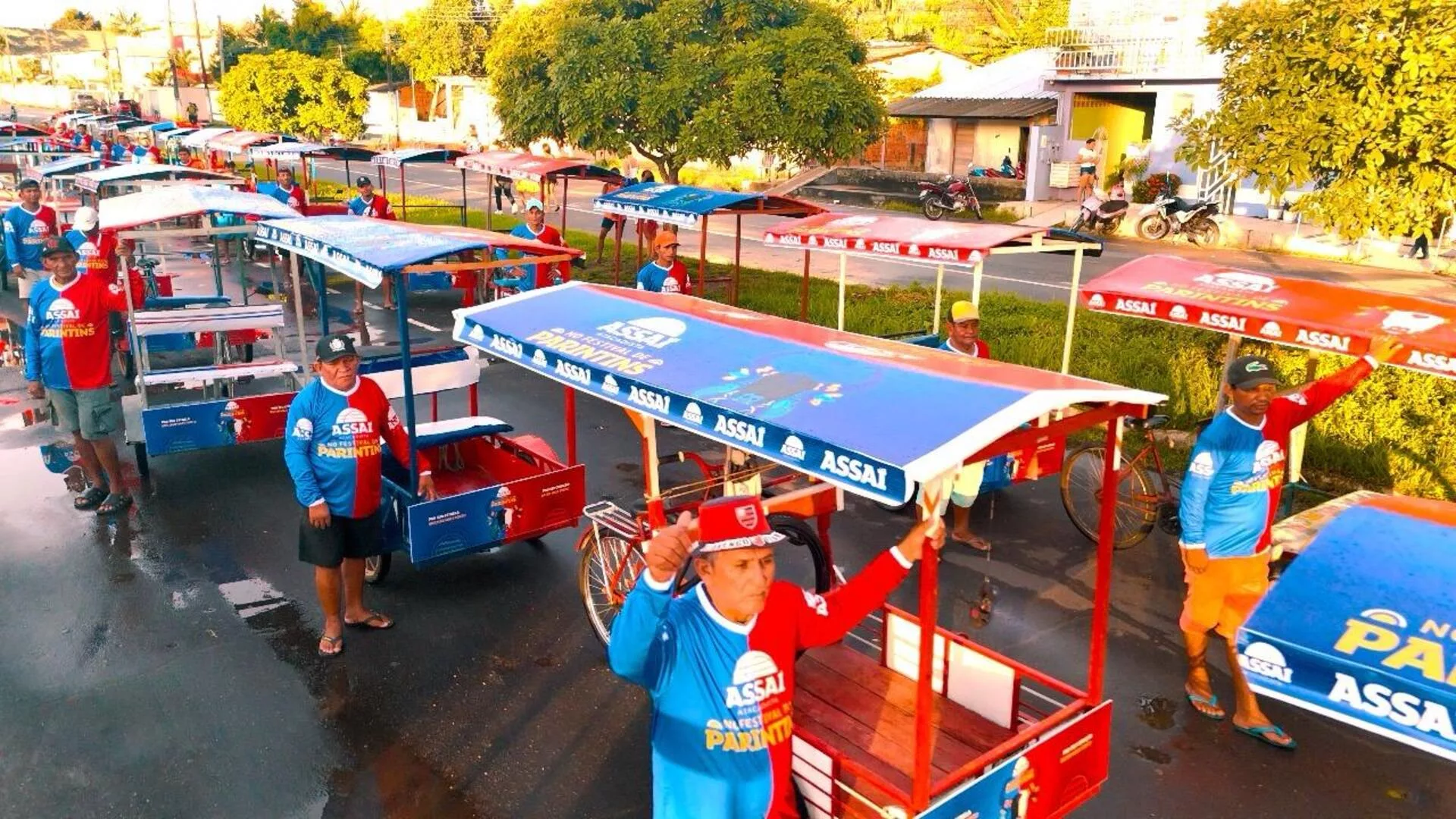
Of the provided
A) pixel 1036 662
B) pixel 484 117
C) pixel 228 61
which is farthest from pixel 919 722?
pixel 228 61

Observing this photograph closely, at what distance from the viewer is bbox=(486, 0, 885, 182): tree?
17.1 m

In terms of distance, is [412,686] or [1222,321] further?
[1222,321]

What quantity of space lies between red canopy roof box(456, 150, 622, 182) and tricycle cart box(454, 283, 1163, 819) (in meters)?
13.2

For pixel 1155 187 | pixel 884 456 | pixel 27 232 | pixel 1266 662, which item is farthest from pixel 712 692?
pixel 1155 187

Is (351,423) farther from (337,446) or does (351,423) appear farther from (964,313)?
(964,313)

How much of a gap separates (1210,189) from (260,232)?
2634 cm

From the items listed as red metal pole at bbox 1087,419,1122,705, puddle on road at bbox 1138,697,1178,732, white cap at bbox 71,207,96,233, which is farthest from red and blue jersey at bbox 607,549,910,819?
white cap at bbox 71,207,96,233

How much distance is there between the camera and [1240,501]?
5.71 m

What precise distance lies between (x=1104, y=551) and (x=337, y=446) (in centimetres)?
445

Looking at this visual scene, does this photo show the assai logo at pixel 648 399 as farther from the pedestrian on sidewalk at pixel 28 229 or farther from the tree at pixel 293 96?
the tree at pixel 293 96

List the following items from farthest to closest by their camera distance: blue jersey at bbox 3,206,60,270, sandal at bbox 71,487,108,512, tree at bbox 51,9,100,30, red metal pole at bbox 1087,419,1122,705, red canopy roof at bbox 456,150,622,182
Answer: tree at bbox 51,9,100,30, red canopy roof at bbox 456,150,622,182, blue jersey at bbox 3,206,60,270, sandal at bbox 71,487,108,512, red metal pole at bbox 1087,419,1122,705

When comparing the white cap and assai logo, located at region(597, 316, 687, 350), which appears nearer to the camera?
assai logo, located at region(597, 316, 687, 350)

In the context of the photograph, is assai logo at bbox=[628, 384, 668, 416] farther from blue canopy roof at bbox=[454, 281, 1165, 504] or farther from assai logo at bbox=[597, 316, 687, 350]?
assai logo at bbox=[597, 316, 687, 350]

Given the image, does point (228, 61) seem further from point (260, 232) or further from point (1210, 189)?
point (260, 232)
